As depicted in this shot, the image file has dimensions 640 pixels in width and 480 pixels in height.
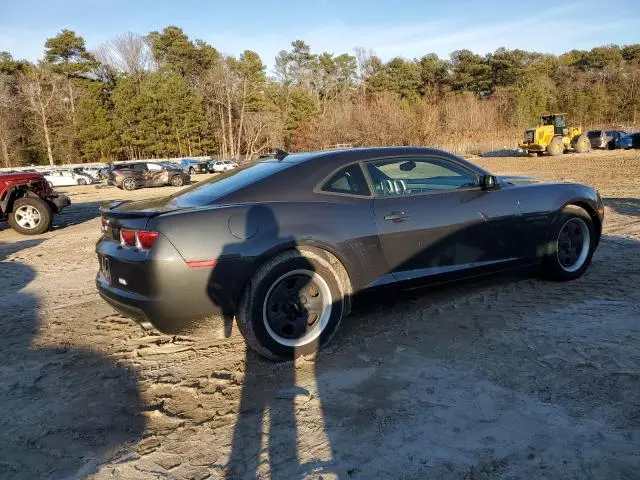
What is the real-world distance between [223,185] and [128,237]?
84 cm

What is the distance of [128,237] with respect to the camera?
328cm

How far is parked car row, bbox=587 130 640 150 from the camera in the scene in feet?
107

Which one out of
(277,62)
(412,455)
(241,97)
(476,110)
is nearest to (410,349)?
(412,455)

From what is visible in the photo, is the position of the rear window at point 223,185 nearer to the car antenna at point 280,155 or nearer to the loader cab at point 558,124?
the car antenna at point 280,155

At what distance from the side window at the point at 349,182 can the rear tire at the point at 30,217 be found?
8.93 meters

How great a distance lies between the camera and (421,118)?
41625mm

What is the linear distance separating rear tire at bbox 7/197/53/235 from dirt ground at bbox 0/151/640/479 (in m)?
6.49

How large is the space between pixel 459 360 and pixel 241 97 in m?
65.5

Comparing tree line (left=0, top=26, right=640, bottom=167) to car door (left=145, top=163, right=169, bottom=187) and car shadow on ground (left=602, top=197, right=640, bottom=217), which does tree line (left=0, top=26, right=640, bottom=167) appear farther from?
car shadow on ground (left=602, top=197, right=640, bottom=217)

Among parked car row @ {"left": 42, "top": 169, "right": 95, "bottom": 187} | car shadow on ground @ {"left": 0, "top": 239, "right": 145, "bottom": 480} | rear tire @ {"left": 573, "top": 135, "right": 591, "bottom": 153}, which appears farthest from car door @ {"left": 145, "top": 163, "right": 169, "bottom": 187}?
rear tire @ {"left": 573, "top": 135, "right": 591, "bottom": 153}

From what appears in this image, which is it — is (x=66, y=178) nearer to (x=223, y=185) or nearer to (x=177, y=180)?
(x=177, y=180)

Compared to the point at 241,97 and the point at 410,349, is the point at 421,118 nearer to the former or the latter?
the point at 241,97

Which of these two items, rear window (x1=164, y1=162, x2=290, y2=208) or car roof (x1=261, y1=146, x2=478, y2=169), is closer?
rear window (x1=164, y1=162, x2=290, y2=208)

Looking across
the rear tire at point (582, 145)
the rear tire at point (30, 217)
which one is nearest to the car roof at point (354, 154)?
the rear tire at point (30, 217)
